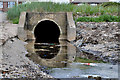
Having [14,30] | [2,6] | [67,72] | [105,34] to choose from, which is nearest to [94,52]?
[105,34]

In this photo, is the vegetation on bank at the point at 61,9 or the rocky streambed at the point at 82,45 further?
the vegetation on bank at the point at 61,9

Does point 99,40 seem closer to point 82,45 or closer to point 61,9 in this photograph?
point 82,45

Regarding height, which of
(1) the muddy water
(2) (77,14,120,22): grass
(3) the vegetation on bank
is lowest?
(1) the muddy water

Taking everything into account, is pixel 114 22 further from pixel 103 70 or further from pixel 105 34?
pixel 103 70

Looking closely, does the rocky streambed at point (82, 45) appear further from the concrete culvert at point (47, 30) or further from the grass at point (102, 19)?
the concrete culvert at point (47, 30)

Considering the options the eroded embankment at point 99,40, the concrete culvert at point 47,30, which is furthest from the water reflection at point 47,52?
the concrete culvert at point 47,30

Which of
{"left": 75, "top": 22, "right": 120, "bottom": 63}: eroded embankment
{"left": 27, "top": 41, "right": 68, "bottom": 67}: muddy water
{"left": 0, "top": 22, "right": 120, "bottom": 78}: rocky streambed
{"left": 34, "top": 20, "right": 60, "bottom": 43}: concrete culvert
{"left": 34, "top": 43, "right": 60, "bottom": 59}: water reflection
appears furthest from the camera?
{"left": 34, "top": 20, "right": 60, "bottom": 43}: concrete culvert

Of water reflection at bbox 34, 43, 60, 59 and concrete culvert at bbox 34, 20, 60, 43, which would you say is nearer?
water reflection at bbox 34, 43, 60, 59

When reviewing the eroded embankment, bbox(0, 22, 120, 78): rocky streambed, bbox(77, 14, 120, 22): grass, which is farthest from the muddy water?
bbox(77, 14, 120, 22): grass

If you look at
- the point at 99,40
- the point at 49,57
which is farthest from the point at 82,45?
the point at 49,57

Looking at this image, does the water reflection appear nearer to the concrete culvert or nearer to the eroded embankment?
the eroded embankment

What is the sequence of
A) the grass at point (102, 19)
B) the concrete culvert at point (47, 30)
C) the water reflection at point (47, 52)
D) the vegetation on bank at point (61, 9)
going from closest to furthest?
the water reflection at point (47, 52), the grass at point (102, 19), the vegetation on bank at point (61, 9), the concrete culvert at point (47, 30)

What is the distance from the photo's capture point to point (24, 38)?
67.9 ft

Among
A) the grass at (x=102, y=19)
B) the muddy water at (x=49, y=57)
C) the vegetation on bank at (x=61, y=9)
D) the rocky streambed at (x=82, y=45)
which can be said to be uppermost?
the vegetation on bank at (x=61, y=9)
